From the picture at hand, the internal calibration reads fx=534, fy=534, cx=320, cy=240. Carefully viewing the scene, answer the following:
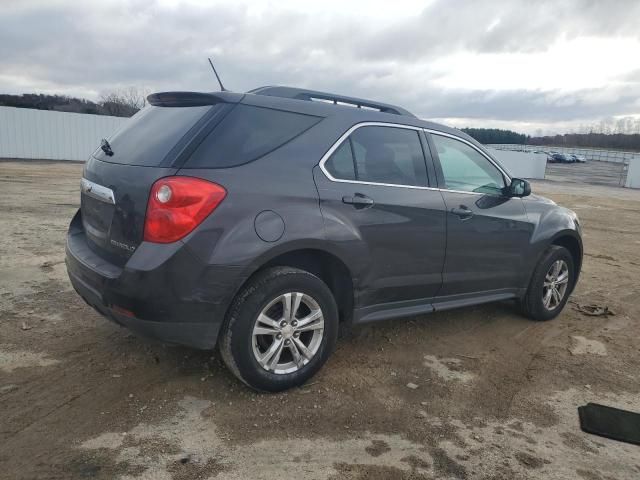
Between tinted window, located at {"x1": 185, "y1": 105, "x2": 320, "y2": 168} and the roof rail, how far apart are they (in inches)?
16.8

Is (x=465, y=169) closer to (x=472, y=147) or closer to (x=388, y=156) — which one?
(x=472, y=147)

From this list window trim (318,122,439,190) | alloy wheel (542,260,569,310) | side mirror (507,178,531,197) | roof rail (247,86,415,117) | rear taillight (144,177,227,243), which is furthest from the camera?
alloy wheel (542,260,569,310)

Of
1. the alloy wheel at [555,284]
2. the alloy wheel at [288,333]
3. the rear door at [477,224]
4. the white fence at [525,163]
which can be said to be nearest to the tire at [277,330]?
the alloy wheel at [288,333]

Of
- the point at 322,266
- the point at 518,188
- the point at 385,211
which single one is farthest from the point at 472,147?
the point at 322,266

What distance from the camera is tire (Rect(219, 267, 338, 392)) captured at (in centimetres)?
310

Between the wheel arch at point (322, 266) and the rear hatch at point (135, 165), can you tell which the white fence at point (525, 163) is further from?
the rear hatch at point (135, 165)

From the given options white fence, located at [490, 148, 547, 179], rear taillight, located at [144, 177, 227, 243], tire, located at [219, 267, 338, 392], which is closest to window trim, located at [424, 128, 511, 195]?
tire, located at [219, 267, 338, 392]

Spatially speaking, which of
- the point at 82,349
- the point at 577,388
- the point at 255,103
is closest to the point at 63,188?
the point at 82,349

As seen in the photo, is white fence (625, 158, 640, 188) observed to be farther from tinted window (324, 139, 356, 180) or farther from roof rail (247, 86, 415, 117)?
tinted window (324, 139, 356, 180)

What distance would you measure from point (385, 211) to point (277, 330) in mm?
1097

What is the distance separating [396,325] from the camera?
4766mm

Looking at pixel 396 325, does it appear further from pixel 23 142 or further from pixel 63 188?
pixel 23 142

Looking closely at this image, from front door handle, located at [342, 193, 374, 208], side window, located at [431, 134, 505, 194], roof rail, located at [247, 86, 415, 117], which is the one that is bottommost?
front door handle, located at [342, 193, 374, 208]

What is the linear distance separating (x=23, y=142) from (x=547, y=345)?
90.1 feet
